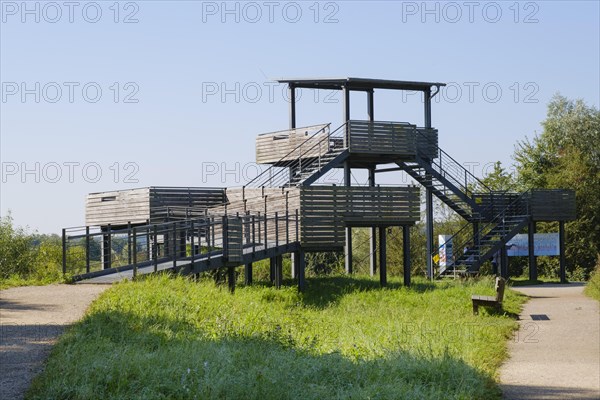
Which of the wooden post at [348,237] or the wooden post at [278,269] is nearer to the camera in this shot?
the wooden post at [278,269]

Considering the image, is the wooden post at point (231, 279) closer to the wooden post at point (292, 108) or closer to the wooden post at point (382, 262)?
the wooden post at point (382, 262)

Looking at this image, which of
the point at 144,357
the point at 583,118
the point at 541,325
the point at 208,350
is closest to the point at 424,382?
the point at 208,350

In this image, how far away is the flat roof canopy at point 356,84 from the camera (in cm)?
3378

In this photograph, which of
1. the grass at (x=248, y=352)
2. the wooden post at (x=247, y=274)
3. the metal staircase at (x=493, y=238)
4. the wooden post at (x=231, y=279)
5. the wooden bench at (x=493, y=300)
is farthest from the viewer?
the metal staircase at (x=493, y=238)

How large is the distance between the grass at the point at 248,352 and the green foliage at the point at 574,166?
28903 millimetres

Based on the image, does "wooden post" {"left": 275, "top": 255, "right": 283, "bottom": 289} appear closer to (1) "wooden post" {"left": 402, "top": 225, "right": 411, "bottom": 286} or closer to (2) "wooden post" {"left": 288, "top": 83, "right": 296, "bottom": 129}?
(1) "wooden post" {"left": 402, "top": 225, "right": 411, "bottom": 286}

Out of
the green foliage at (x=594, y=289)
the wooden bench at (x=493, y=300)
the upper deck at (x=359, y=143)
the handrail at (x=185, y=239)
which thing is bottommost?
the green foliage at (x=594, y=289)

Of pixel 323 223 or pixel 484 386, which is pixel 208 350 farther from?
pixel 323 223

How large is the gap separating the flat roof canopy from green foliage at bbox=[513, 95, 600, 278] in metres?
15.8

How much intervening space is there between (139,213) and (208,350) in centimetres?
2533

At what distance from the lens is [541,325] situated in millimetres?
19375

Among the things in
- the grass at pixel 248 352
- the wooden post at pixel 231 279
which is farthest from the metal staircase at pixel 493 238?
the grass at pixel 248 352

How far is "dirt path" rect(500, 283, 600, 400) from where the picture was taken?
12.0 meters

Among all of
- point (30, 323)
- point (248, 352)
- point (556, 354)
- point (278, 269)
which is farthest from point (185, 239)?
point (248, 352)
